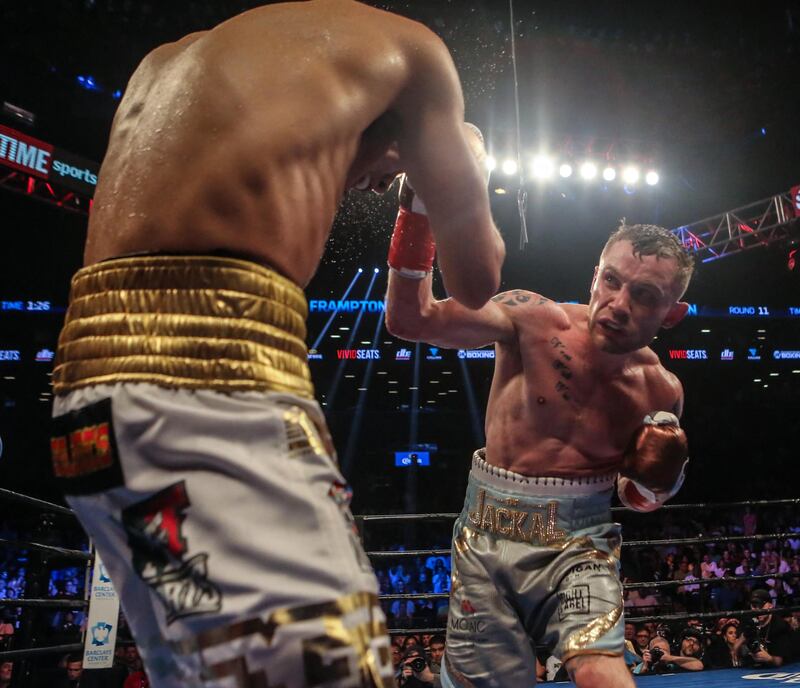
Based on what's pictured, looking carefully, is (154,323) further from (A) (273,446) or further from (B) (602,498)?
(B) (602,498)

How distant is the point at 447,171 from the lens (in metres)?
1.11

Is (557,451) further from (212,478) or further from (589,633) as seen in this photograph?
(212,478)

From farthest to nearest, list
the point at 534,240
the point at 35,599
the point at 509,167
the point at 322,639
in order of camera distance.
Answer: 1. the point at 534,240
2. the point at 509,167
3. the point at 35,599
4. the point at 322,639

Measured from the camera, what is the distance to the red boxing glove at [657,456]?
6.94ft

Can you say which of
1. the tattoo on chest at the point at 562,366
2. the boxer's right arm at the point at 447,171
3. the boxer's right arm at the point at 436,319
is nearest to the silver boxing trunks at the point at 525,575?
the tattoo on chest at the point at 562,366

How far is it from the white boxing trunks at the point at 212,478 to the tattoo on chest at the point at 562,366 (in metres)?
1.41

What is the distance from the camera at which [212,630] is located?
29.0 inches

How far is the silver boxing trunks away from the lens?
1961mm

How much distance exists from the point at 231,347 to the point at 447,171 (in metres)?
0.46

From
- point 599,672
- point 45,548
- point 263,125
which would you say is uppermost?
point 263,125

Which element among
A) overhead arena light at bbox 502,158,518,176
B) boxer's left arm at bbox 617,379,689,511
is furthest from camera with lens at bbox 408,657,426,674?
overhead arena light at bbox 502,158,518,176

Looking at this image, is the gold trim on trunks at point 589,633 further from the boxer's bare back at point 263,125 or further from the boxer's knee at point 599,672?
the boxer's bare back at point 263,125

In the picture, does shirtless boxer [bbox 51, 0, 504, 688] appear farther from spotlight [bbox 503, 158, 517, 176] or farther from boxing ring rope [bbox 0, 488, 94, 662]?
spotlight [bbox 503, 158, 517, 176]

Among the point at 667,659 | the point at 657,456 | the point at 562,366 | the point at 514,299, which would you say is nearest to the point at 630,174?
the point at 667,659
